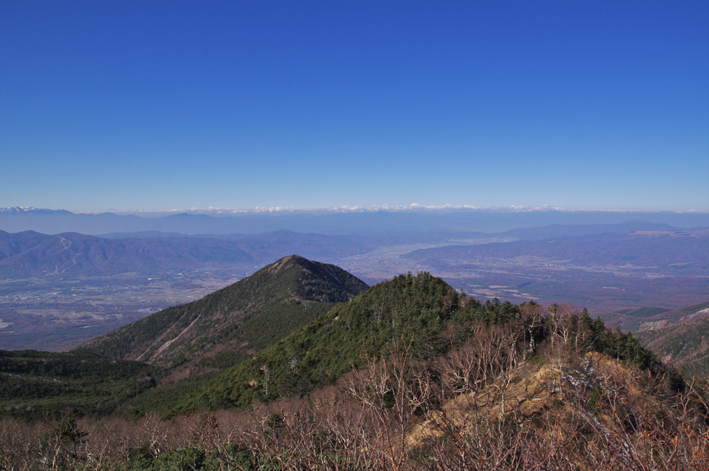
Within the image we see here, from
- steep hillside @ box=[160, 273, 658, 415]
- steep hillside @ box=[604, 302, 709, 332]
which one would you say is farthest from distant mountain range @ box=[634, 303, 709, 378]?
steep hillside @ box=[160, 273, 658, 415]

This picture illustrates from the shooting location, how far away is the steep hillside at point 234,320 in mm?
88125

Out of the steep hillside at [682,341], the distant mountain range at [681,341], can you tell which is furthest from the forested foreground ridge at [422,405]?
the steep hillside at [682,341]

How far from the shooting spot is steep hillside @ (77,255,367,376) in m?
88.1

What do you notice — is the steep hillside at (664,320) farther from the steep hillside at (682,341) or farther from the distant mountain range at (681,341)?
the steep hillside at (682,341)

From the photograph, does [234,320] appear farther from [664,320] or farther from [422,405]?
[664,320]

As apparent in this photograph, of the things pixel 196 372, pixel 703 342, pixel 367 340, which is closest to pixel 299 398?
pixel 367 340

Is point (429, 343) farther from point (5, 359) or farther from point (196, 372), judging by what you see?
point (5, 359)

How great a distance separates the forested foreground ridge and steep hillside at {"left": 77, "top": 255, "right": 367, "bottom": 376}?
24812 mm

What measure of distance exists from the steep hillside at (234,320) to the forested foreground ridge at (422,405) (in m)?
24.8

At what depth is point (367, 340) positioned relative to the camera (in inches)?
1892

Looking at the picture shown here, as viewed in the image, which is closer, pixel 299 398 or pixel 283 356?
pixel 299 398

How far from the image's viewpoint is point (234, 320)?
11481 cm

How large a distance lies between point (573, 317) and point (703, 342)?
9481cm

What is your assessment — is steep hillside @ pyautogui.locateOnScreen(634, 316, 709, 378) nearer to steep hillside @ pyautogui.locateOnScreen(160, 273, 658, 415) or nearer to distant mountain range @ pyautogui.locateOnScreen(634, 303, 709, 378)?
distant mountain range @ pyautogui.locateOnScreen(634, 303, 709, 378)
